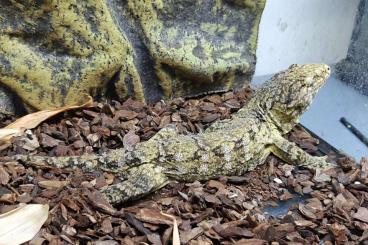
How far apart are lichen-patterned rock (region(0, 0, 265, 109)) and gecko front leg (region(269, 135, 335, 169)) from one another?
98cm

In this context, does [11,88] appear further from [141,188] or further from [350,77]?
[350,77]

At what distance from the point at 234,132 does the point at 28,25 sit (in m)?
1.85

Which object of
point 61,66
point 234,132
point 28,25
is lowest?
point 234,132

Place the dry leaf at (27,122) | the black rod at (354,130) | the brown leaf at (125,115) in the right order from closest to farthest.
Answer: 1. the dry leaf at (27,122)
2. the brown leaf at (125,115)
3. the black rod at (354,130)

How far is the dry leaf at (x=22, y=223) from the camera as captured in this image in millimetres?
3131

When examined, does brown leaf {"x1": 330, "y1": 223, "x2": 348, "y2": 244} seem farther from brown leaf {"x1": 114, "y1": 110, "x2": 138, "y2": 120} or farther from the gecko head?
brown leaf {"x1": 114, "y1": 110, "x2": 138, "y2": 120}

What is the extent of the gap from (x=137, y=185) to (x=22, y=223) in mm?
922

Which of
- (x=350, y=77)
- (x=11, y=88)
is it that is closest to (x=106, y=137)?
(x=11, y=88)

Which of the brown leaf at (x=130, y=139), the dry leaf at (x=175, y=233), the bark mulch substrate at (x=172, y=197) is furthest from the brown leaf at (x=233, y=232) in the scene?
the brown leaf at (x=130, y=139)

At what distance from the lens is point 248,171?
443 cm

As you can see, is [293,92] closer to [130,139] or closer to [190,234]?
[130,139]

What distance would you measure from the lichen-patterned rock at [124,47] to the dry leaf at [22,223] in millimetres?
1358

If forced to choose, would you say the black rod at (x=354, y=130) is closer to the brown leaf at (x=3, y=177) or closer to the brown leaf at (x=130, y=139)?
the brown leaf at (x=130, y=139)

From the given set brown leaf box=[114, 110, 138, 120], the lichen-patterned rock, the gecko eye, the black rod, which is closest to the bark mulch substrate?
brown leaf box=[114, 110, 138, 120]
